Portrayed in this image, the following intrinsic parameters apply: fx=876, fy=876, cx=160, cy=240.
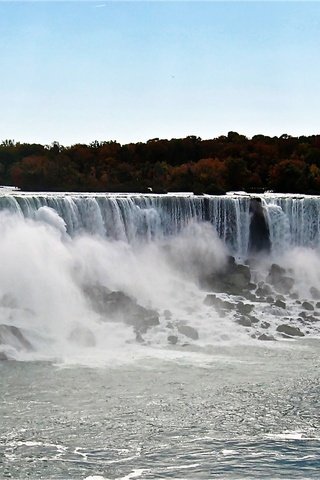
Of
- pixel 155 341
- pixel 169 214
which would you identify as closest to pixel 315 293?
pixel 169 214

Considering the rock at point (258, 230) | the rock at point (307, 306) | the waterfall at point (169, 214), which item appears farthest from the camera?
the rock at point (258, 230)

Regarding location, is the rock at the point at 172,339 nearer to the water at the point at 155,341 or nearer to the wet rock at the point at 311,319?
the water at the point at 155,341

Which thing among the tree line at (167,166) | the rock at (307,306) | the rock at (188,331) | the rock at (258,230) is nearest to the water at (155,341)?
the rock at (188,331)

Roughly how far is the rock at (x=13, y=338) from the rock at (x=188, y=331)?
14.6 ft

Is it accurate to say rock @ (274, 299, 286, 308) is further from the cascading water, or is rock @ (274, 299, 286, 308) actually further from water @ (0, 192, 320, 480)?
water @ (0, 192, 320, 480)

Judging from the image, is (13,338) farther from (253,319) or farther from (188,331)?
(253,319)

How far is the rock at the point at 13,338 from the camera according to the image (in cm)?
2089

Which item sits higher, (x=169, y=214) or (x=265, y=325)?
(x=169, y=214)

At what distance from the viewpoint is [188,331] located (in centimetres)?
2353

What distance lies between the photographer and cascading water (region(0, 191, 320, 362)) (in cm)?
2295

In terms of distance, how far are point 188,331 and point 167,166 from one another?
100 ft

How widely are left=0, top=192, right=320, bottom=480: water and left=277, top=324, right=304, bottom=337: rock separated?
0.13 meters

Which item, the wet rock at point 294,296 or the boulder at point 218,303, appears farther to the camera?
the wet rock at point 294,296

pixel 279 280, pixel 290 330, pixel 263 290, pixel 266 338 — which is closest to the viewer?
pixel 266 338
